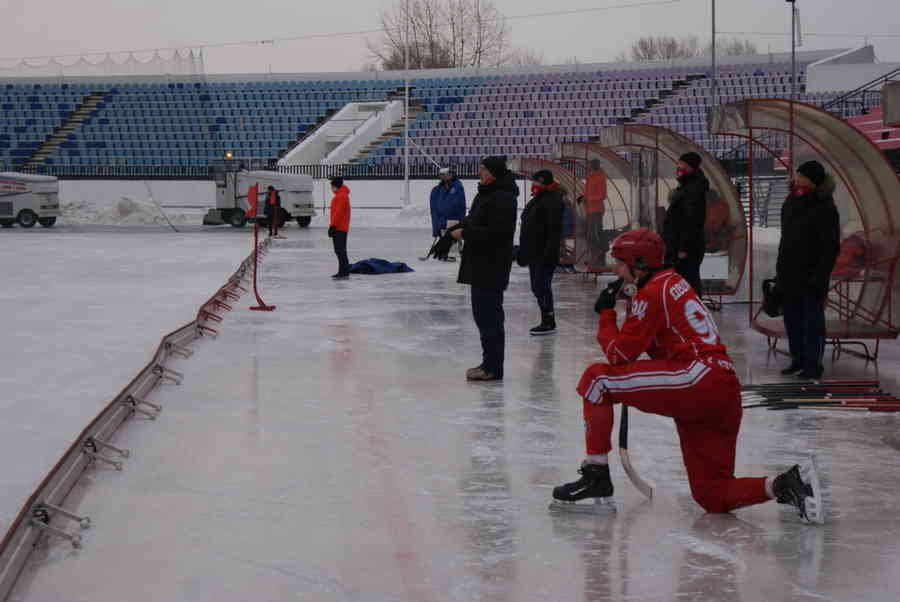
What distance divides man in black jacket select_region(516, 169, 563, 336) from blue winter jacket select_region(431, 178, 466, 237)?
1081 centimetres

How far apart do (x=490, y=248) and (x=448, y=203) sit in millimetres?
14530

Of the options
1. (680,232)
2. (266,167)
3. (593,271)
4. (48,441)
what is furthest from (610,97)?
(48,441)

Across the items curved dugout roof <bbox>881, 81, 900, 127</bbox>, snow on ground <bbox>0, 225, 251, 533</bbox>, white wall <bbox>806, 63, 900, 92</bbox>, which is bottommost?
snow on ground <bbox>0, 225, 251, 533</bbox>

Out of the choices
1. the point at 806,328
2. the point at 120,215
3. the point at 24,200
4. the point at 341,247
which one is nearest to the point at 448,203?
the point at 341,247

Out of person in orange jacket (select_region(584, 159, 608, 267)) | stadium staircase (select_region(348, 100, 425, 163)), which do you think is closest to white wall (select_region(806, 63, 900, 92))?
stadium staircase (select_region(348, 100, 425, 163))

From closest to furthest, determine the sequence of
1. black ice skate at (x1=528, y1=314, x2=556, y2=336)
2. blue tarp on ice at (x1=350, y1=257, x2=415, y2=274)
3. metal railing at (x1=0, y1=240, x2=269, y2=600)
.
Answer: metal railing at (x1=0, y1=240, x2=269, y2=600) < black ice skate at (x1=528, y1=314, x2=556, y2=336) < blue tarp on ice at (x1=350, y1=257, x2=415, y2=274)

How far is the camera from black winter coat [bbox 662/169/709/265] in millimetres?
11570

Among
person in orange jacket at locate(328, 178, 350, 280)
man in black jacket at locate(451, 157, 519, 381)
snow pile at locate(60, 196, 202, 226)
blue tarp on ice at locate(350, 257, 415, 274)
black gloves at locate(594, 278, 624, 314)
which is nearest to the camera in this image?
black gloves at locate(594, 278, 624, 314)

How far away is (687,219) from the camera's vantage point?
11625 mm

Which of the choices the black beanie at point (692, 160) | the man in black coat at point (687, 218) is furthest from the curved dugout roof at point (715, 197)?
the black beanie at point (692, 160)

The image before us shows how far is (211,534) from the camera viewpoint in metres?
5.45

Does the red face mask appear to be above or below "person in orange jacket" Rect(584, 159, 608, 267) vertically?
above

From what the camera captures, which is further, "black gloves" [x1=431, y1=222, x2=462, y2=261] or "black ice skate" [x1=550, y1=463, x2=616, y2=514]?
"black gloves" [x1=431, y1=222, x2=462, y2=261]

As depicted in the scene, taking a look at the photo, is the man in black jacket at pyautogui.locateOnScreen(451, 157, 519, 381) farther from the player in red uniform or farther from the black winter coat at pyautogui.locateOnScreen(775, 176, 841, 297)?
the player in red uniform
